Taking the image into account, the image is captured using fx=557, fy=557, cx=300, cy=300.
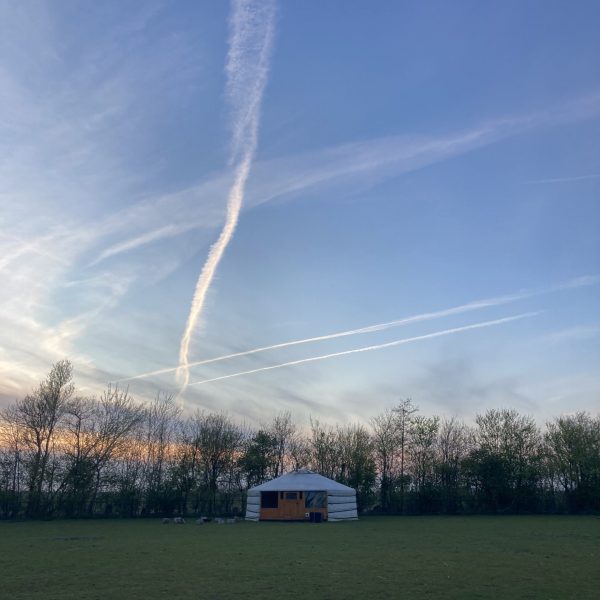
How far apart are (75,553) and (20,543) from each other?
11.3 feet

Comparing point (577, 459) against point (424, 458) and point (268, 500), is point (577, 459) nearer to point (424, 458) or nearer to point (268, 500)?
point (424, 458)

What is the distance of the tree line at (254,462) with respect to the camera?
25.6 m

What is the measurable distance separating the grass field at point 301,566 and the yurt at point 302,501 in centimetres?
785

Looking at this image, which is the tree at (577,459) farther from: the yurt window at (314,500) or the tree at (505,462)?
the yurt window at (314,500)

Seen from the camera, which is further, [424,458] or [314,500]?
[424,458]

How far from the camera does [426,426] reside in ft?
109

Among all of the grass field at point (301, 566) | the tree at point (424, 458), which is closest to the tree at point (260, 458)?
the tree at point (424, 458)

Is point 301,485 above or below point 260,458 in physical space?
below

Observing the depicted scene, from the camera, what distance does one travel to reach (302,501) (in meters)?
24.6

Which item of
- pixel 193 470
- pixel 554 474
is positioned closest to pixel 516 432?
pixel 554 474

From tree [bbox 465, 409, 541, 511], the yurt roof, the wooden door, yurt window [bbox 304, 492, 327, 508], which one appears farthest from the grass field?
tree [bbox 465, 409, 541, 511]

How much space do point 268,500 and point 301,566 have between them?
1584cm

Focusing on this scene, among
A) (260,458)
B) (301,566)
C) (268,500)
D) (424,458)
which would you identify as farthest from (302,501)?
(301,566)

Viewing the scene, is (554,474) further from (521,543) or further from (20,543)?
(20,543)
